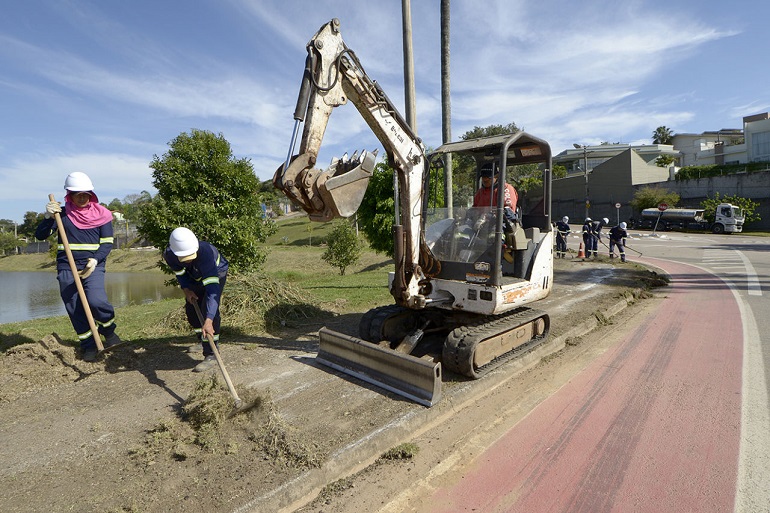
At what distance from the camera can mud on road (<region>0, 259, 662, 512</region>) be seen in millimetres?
3016

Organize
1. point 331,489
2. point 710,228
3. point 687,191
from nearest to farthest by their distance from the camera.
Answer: point 331,489, point 710,228, point 687,191

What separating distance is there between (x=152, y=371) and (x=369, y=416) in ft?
9.40

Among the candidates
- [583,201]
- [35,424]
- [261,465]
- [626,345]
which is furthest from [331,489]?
[583,201]

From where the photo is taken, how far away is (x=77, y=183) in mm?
5227

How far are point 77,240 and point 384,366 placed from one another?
→ 392cm

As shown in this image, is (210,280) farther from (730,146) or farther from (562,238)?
(730,146)

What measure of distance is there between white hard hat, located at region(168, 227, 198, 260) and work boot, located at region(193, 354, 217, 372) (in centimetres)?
130

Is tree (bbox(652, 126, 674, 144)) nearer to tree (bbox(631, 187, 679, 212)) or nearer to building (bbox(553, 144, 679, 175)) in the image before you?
building (bbox(553, 144, 679, 175))

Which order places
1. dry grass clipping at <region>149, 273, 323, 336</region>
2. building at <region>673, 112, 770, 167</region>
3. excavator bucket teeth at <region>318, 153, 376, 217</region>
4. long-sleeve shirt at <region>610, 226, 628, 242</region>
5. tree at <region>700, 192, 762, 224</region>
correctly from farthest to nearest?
building at <region>673, 112, 770, 167</region> → tree at <region>700, 192, 762, 224</region> → long-sleeve shirt at <region>610, 226, 628, 242</region> → dry grass clipping at <region>149, 273, 323, 336</region> → excavator bucket teeth at <region>318, 153, 376, 217</region>

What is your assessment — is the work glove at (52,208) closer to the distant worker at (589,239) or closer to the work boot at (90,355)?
the work boot at (90,355)

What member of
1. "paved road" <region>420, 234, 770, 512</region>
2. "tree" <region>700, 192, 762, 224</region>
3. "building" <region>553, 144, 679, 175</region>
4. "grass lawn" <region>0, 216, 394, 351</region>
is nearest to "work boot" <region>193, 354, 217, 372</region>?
"grass lawn" <region>0, 216, 394, 351</region>

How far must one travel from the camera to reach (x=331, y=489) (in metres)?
3.20

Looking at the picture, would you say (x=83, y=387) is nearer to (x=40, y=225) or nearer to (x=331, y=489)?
(x=40, y=225)

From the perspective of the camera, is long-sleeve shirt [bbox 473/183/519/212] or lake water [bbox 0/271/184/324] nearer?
long-sleeve shirt [bbox 473/183/519/212]
